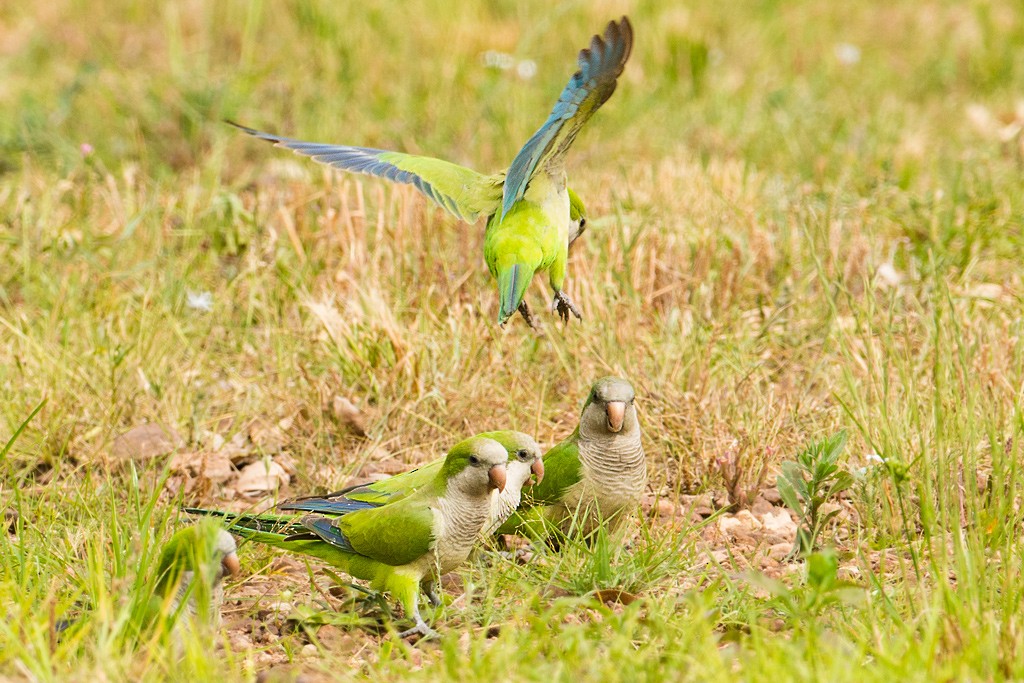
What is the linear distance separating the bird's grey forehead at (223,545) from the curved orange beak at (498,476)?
706mm

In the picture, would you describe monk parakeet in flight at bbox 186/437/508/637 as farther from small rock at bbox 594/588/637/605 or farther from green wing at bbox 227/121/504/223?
green wing at bbox 227/121/504/223

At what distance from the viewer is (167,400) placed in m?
4.72

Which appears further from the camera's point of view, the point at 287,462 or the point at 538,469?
the point at 287,462

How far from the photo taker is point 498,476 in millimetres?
3365

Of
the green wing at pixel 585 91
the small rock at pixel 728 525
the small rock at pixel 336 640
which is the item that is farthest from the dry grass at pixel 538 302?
the green wing at pixel 585 91

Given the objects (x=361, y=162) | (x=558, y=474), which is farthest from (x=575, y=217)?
(x=558, y=474)

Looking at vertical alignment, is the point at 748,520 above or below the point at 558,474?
below

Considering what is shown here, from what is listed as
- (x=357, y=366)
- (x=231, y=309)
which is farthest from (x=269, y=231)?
(x=357, y=366)

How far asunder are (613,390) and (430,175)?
4.12 feet

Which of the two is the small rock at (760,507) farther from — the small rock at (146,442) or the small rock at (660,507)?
the small rock at (146,442)

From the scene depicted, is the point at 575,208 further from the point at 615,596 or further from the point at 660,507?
the point at 615,596

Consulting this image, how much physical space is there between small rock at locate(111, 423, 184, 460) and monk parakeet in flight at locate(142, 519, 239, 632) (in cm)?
137

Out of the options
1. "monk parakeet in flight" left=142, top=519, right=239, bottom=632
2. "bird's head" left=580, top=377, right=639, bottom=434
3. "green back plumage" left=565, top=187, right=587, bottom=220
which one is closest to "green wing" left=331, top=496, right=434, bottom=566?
"monk parakeet in flight" left=142, top=519, right=239, bottom=632

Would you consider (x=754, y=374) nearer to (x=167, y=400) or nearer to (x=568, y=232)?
(x=568, y=232)
